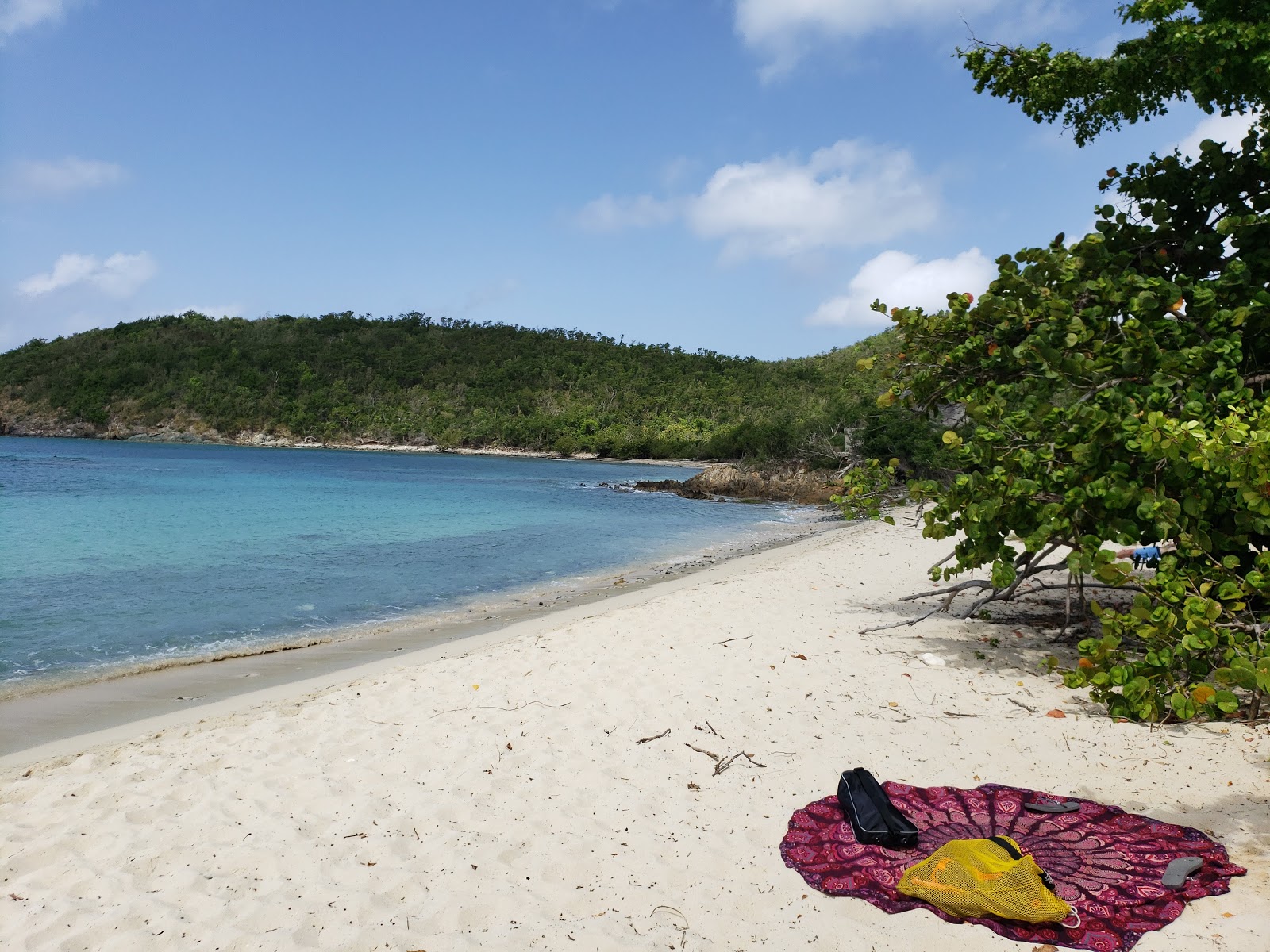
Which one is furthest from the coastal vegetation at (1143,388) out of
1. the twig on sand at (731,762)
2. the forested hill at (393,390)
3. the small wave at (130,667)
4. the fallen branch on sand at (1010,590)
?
the forested hill at (393,390)

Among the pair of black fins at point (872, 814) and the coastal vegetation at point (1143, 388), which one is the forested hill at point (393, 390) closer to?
the coastal vegetation at point (1143, 388)

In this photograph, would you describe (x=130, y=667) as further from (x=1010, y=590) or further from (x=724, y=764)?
(x=1010, y=590)

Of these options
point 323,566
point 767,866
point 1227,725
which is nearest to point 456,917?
point 767,866

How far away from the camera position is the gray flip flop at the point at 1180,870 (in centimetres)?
308

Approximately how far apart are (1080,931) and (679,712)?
3.11 metres

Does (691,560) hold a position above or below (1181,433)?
below

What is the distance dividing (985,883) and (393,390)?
126614 millimetres

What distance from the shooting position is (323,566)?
1606 centimetres

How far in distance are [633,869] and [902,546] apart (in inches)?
547

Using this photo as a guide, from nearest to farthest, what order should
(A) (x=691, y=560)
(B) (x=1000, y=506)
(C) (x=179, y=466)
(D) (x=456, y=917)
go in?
1. (D) (x=456, y=917)
2. (B) (x=1000, y=506)
3. (A) (x=691, y=560)
4. (C) (x=179, y=466)

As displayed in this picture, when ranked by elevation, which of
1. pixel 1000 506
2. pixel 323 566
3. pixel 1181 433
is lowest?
pixel 323 566

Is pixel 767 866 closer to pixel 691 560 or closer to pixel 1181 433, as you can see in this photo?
pixel 1181 433

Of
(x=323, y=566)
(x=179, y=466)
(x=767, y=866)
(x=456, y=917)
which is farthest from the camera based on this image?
(x=179, y=466)

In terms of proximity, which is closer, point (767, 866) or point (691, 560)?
point (767, 866)
